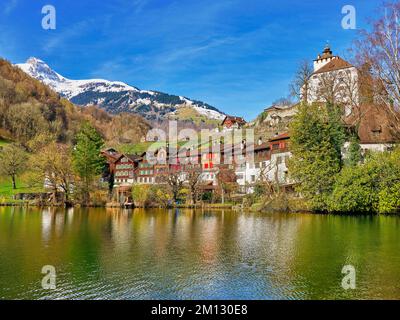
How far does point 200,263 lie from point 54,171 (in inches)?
2301

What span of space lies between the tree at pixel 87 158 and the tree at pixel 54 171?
6.90 feet

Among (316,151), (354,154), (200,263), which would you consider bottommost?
(200,263)

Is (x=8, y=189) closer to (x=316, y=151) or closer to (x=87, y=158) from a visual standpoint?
(x=87, y=158)

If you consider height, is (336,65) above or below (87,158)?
above

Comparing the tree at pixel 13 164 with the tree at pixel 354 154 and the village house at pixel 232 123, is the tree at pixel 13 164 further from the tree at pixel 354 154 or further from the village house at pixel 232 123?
the village house at pixel 232 123

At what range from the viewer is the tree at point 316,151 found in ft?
175

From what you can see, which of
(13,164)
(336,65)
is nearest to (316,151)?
(336,65)

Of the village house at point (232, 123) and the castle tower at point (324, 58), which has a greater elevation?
the castle tower at point (324, 58)

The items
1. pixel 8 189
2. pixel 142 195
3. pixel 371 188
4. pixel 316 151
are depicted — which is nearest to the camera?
pixel 371 188

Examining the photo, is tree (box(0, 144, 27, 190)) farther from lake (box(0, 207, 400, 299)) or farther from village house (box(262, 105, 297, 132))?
lake (box(0, 207, 400, 299))

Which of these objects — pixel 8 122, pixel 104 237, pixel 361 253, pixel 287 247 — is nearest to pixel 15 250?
pixel 104 237

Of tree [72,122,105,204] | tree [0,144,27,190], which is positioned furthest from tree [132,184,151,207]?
tree [0,144,27,190]

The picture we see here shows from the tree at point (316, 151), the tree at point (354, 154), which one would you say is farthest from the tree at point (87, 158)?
the tree at point (354, 154)

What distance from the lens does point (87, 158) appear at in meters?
78.1
